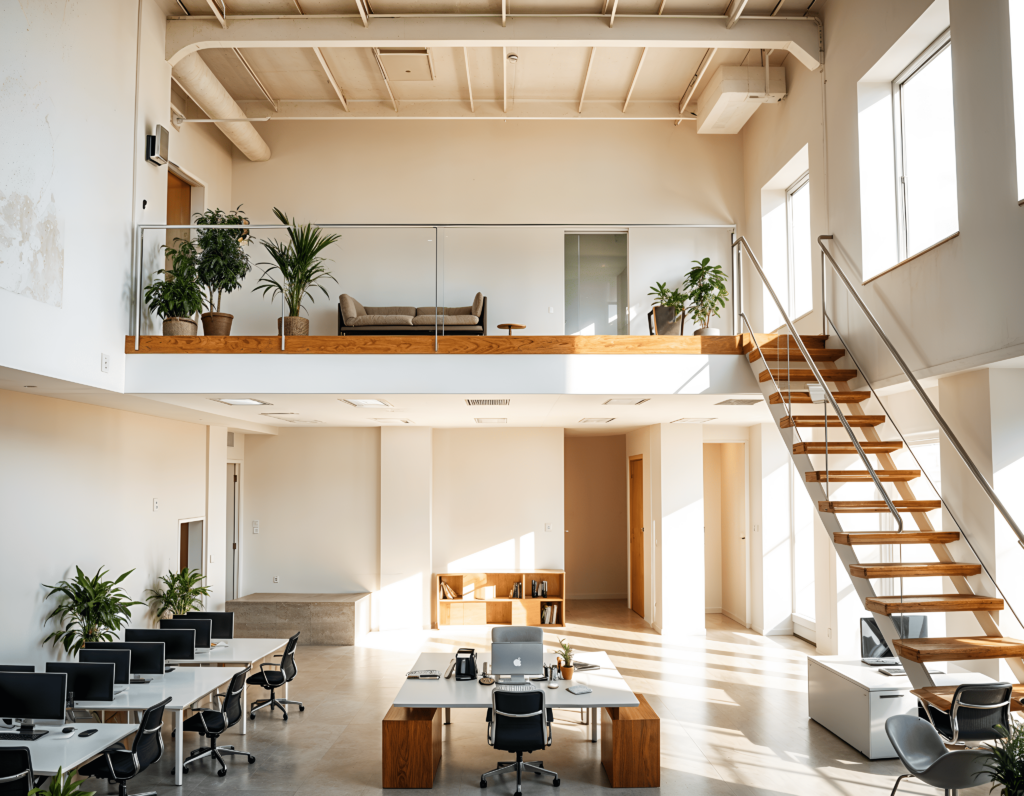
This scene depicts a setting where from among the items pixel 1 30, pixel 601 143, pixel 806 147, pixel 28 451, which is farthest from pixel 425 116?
pixel 28 451

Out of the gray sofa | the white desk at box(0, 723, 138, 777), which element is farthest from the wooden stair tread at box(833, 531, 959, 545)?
the white desk at box(0, 723, 138, 777)

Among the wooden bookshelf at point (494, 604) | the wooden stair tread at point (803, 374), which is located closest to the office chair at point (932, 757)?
the wooden stair tread at point (803, 374)

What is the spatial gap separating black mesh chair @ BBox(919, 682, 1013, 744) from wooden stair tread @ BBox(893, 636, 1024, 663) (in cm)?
19

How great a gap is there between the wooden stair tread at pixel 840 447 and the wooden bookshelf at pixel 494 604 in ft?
20.7

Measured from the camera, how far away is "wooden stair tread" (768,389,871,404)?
20.7 ft

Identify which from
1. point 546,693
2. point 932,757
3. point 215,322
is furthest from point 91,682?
point 932,757

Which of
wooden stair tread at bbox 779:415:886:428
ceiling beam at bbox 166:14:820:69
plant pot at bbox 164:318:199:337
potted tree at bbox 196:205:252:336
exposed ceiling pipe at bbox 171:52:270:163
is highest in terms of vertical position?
ceiling beam at bbox 166:14:820:69

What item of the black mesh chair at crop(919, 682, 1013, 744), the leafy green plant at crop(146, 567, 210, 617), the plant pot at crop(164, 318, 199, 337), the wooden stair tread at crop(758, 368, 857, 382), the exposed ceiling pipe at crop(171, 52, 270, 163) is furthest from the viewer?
the leafy green plant at crop(146, 567, 210, 617)

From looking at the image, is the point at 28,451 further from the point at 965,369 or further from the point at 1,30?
the point at 965,369

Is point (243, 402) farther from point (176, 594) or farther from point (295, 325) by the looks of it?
point (176, 594)

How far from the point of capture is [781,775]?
582 cm

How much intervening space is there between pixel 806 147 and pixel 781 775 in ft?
20.1

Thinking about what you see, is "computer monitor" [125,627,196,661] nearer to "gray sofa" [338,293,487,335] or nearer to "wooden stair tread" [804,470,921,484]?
"gray sofa" [338,293,487,335]

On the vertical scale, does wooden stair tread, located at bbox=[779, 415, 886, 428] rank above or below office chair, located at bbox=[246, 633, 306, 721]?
above
